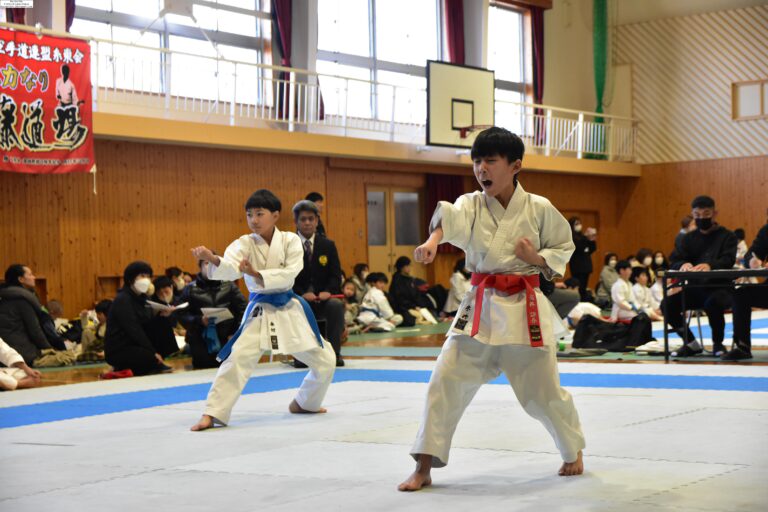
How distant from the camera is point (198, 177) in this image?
13.6 metres

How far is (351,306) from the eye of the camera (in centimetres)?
1337

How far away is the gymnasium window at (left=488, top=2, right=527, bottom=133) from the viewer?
19203 millimetres

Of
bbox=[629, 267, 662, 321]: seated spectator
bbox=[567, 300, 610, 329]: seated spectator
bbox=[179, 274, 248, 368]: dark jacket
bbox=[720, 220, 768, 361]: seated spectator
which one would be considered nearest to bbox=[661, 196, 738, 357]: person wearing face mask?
bbox=[720, 220, 768, 361]: seated spectator

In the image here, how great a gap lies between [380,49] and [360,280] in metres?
4.99

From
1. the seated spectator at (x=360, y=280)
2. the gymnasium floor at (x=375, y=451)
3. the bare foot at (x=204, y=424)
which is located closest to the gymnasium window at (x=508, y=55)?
the seated spectator at (x=360, y=280)

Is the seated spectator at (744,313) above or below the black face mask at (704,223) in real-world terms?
below

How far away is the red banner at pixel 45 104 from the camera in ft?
35.0

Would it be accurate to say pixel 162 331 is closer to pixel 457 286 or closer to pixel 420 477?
pixel 420 477

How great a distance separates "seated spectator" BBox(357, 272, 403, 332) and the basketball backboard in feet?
8.79

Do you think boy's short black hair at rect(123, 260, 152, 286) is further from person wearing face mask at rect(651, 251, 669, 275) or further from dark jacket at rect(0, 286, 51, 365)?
person wearing face mask at rect(651, 251, 669, 275)

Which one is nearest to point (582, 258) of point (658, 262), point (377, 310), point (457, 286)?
point (658, 262)

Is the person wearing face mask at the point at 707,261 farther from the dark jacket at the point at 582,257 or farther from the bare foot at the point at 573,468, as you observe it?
the dark jacket at the point at 582,257

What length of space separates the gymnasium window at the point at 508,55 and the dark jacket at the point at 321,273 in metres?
11.5

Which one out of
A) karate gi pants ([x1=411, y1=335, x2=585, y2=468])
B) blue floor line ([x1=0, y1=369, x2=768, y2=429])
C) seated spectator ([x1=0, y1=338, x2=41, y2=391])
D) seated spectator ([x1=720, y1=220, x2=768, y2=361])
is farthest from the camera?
seated spectator ([x1=720, y1=220, x2=768, y2=361])
